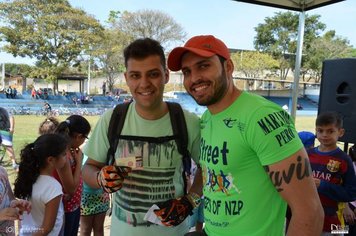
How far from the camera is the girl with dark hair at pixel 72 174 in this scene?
105 inches

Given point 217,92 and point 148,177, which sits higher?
point 217,92

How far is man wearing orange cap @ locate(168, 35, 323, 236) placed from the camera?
123cm

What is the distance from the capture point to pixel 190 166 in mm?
1904

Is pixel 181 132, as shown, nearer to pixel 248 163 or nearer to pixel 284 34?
pixel 248 163

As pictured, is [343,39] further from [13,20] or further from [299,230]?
[299,230]

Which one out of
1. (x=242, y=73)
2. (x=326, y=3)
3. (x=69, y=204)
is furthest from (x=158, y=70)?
(x=242, y=73)

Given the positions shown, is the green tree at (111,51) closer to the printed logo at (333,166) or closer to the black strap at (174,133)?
the printed logo at (333,166)

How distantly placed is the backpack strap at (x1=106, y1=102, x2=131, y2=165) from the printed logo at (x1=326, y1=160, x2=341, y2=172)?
1893 mm

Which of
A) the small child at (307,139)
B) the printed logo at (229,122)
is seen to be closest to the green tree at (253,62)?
the small child at (307,139)

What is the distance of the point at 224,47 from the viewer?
1.55 m

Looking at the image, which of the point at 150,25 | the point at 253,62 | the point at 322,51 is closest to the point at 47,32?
the point at 150,25

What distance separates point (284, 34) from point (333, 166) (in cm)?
4629

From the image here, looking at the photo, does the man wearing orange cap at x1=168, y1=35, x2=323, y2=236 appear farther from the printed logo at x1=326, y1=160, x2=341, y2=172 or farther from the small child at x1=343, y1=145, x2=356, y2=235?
the small child at x1=343, y1=145, x2=356, y2=235

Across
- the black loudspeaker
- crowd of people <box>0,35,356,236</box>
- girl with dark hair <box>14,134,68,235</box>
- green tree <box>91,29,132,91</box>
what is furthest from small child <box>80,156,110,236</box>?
green tree <box>91,29,132,91</box>
